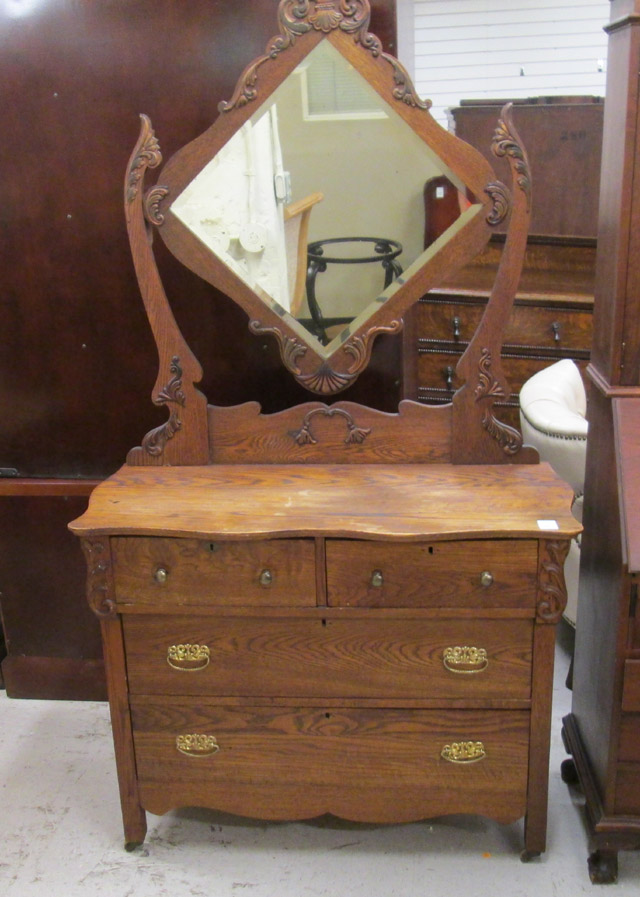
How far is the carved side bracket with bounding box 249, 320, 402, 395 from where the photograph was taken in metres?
1.91

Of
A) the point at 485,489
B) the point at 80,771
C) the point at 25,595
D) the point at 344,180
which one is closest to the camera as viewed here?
the point at 485,489

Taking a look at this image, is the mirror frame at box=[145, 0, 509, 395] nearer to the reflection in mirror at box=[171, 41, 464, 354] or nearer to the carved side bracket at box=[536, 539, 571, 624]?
the reflection in mirror at box=[171, 41, 464, 354]

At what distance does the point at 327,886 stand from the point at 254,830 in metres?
Result: 0.24

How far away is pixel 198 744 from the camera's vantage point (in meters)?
1.81

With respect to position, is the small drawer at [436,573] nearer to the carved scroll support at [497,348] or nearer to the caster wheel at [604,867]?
the carved scroll support at [497,348]

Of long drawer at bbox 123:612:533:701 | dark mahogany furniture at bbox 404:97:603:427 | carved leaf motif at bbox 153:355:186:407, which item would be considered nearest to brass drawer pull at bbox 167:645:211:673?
long drawer at bbox 123:612:533:701

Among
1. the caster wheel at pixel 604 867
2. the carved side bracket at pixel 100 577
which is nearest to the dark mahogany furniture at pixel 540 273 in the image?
the carved side bracket at pixel 100 577

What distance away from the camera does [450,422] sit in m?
1.92

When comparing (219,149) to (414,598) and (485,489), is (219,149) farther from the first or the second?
(414,598)

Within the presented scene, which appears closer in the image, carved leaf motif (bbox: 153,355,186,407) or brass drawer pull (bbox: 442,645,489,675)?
brass drawer pull (bbox: 442,645,489,675)

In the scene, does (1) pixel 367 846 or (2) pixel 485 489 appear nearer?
(2) pixel 485 489

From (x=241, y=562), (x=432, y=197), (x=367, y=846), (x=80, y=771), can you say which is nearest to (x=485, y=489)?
(x=241, y=562)

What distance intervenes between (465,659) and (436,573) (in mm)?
207

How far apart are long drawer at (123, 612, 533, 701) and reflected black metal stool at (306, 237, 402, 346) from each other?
0.69 metres
